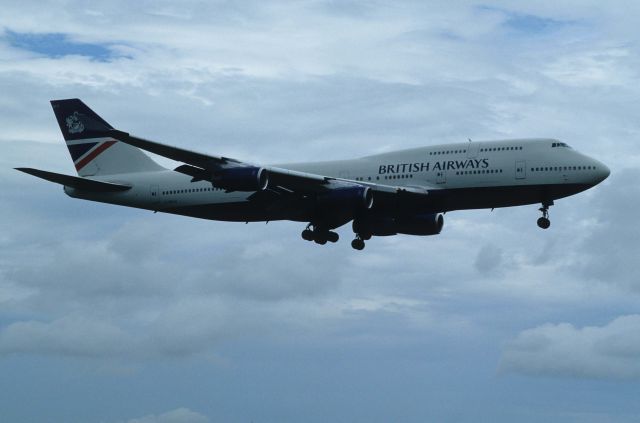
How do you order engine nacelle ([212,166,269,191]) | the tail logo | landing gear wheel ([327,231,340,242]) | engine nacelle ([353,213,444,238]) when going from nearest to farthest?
engine nacelle ([212,166,269,191]), landing gear wheel ([327,231,340,242]), engine nacelle ([353,213,444,238]), the tail logo

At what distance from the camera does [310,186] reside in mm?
59469

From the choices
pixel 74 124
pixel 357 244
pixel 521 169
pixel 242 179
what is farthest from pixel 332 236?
pixel 74 124

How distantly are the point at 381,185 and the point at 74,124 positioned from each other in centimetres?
2518

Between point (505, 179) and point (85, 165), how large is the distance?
1218 inches

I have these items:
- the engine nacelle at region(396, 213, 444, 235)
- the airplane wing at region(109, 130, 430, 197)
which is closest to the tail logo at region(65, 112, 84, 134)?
the airplane wing at region(109, 130, 430, 197)

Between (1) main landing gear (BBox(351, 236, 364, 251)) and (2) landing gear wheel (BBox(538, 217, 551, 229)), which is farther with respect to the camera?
(1) main landing gear (BBox(351, 236, 364, 251))

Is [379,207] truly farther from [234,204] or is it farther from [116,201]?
[116,201]

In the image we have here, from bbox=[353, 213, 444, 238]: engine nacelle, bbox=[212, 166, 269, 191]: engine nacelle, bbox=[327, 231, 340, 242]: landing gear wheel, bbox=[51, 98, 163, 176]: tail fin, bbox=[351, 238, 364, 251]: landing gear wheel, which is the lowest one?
bbox=[351, 238, 364, 251]: landing gear wheel

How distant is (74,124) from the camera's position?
241 ft

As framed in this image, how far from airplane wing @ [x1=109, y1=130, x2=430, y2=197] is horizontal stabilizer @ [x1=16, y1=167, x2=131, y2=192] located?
9752 mm

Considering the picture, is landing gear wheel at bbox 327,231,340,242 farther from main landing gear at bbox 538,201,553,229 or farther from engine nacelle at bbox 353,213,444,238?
main landing gear at bbox 538,201,553,229

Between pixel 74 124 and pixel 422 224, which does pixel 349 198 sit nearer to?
pixel 422 224

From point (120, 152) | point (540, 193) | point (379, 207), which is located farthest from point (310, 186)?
point (120, 152)

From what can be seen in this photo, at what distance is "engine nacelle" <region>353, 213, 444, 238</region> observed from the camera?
66188 millimetres
